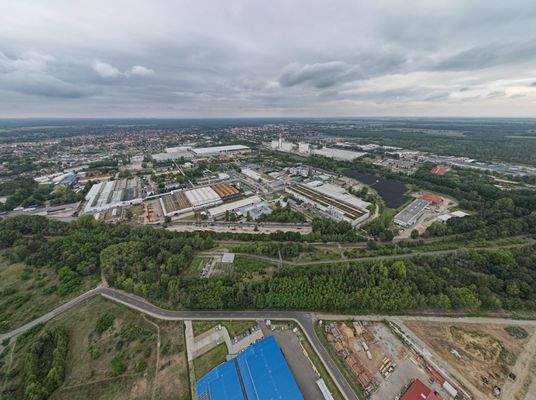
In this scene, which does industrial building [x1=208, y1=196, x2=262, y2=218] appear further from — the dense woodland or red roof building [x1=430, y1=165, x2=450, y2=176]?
red roof building [x1=430, y1=165, x2=450, y2=176]

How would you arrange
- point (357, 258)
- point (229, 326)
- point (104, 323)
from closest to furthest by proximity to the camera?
A: point (229, 326) → point (104, 323) → point (357, 258)

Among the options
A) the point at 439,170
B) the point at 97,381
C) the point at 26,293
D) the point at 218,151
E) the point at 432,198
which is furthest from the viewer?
the point at 218,151

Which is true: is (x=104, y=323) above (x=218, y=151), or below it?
below

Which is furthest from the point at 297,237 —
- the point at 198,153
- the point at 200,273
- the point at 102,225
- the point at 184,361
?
the point at 198,153

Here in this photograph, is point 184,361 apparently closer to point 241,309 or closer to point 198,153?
point 241,309

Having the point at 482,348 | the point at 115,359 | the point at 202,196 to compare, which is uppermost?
the point at 202,196

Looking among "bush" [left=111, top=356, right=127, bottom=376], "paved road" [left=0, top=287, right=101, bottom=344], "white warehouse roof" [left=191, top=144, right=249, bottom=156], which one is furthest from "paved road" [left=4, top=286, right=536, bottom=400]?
"white warehouse roof" [left=191, top=144, right=249, bottom=156]

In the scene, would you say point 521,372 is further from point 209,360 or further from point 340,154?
point 340,154

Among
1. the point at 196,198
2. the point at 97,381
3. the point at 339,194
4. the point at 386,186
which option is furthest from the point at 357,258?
the point at 386,186
